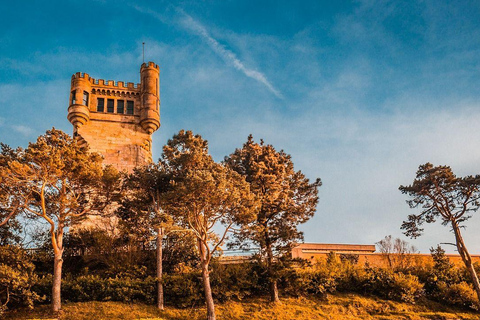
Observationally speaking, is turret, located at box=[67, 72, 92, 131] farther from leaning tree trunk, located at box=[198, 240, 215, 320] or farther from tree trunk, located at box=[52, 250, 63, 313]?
leaning tree trunk, located at box=[198, 240, 215, 320]

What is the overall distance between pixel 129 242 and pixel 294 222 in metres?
9.88

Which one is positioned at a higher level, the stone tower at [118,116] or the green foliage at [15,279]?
the stone tower at [118,116]

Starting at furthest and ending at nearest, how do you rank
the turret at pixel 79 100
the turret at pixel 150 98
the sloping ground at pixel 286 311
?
the turret at pixel 150 98 → the turret at pixel 79 100 → the sloping ground at pixel 286 311

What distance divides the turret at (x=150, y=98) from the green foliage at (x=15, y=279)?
1821 centimetres

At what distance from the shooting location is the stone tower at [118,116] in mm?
34562

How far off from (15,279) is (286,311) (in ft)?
42.4

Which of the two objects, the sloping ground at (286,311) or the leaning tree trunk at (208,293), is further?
the leaning tree trunk at (208,293)

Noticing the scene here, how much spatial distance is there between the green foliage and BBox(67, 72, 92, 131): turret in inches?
639

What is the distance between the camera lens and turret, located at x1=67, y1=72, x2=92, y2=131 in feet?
113

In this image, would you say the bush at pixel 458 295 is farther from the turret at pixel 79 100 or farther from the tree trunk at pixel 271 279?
the turret at pixel 79 100

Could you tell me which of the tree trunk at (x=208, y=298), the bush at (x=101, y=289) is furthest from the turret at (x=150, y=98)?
the tree trunk at (x=208, y=298)

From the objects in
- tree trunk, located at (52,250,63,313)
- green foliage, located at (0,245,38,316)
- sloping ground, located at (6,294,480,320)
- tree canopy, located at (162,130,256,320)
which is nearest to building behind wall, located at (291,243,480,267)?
sloping ground, located at (6,294,480,320)

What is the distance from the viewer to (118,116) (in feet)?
120

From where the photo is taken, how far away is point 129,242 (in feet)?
80.0
